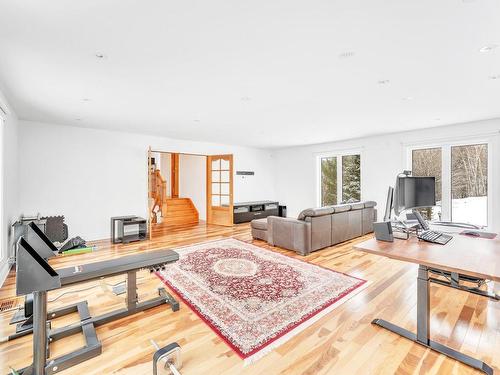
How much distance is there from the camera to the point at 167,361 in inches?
60.6

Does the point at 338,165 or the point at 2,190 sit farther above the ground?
the point at 338,165

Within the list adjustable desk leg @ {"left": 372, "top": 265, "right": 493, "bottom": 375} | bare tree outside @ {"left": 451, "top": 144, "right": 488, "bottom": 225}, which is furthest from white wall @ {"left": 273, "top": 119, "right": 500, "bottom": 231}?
adjustable desk leg @ {"left": 372, "top": 265, "right": 493, "bottom": 375}

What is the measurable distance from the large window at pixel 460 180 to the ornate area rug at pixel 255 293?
11.7 ft

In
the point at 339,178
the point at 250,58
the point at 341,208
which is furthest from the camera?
the point at 339,178

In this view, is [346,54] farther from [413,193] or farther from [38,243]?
[38,243]

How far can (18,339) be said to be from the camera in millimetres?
1996

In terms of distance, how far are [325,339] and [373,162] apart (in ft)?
17.4

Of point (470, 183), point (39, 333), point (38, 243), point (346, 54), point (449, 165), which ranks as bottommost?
point (39, 333)

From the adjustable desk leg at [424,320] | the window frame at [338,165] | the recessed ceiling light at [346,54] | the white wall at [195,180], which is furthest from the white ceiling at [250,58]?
the white wall at [195,180]

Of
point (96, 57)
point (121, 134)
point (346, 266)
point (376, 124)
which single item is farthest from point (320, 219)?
point (121, 134)

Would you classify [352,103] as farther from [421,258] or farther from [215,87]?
[421,258]

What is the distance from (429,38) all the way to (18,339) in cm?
415

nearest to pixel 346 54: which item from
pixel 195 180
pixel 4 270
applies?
pixel 4 270

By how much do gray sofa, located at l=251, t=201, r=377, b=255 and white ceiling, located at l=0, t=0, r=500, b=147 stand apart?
1.80m
